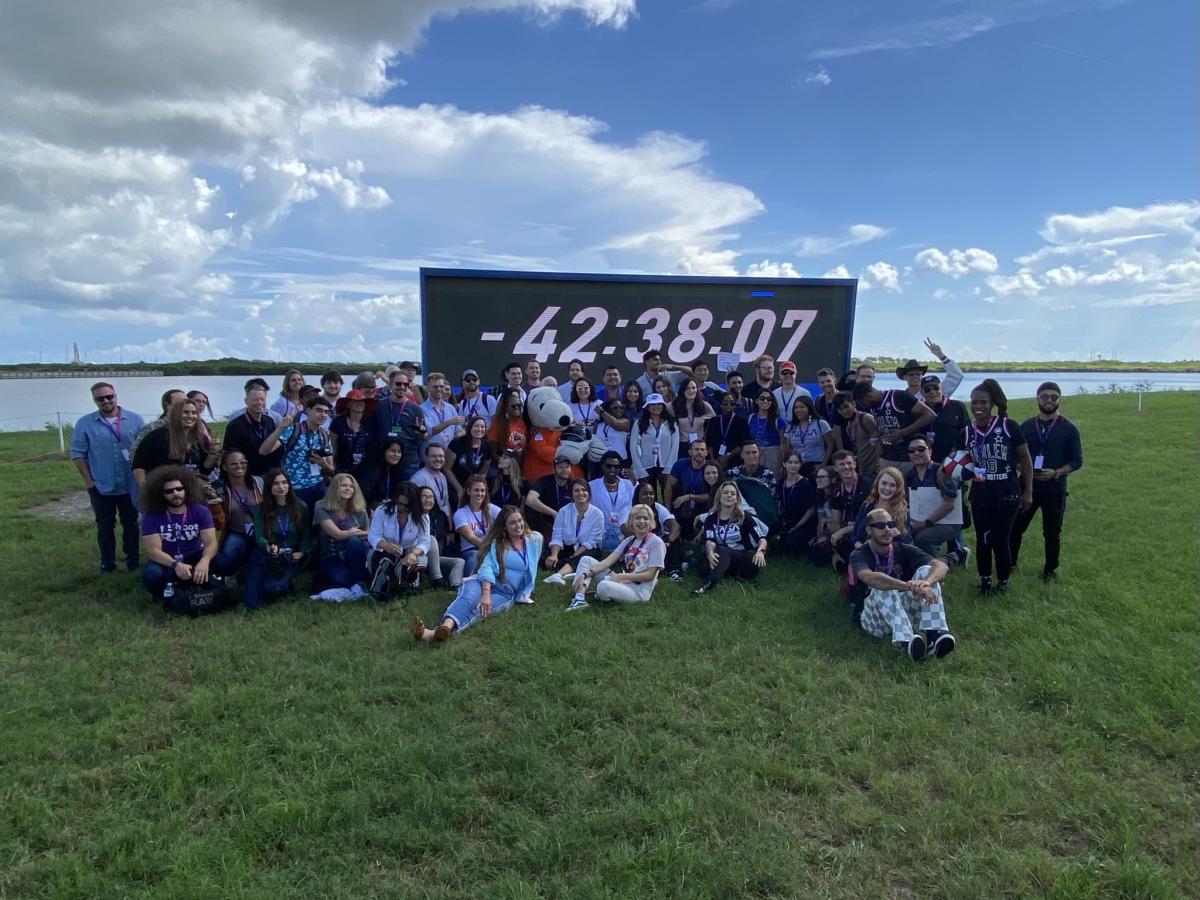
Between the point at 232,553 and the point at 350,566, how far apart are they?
3.23 feet

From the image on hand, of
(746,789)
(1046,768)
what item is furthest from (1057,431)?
(746,789)

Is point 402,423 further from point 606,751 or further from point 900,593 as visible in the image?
point 900,593

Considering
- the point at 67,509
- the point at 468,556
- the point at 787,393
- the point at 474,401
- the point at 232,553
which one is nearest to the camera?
the point at 232,553

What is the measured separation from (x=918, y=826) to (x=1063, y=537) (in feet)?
19.6

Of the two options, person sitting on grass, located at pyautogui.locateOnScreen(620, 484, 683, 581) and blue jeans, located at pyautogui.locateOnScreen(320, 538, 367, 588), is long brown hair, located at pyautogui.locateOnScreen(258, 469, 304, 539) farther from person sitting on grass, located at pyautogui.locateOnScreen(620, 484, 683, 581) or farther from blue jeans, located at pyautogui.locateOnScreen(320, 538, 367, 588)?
person sitting on grass, located at pyautogui.locateOnScreen(620, 484, 683, 581)

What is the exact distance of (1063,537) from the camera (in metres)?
7.75

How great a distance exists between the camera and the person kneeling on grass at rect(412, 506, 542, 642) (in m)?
5.61

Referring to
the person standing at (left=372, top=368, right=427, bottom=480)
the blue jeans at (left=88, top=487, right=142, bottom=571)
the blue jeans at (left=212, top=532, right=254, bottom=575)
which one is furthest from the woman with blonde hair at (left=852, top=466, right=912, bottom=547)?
the blue jeans at (left=88, top=487, right=142, bottom=571)

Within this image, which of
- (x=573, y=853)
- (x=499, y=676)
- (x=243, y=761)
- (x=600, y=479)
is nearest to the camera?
(x=573, y=853)

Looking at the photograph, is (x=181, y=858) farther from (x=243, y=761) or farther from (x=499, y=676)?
(x=499, y=676)

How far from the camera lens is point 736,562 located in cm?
649

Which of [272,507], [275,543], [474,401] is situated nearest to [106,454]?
[272,507]

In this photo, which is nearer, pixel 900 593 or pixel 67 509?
pixel 900 593

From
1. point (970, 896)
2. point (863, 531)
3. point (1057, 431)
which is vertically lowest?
point (970, 896)
